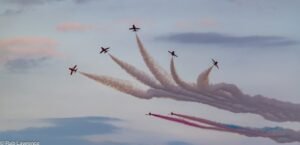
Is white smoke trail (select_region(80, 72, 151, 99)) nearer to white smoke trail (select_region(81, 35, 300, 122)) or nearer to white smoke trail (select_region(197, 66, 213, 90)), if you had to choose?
white smoke trail (select_region(81, 35, 300, 122))

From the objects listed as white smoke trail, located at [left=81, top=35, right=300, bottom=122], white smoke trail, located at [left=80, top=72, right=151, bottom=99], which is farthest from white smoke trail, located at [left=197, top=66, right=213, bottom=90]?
white smoke trail, located at [left=80, top=72, right=151, bottom=99]

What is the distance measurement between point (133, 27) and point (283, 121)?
232 inches

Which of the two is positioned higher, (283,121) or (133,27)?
(133,27)

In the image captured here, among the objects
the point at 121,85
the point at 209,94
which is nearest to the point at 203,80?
the point at 209,94

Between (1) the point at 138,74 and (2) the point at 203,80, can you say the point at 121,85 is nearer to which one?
(1) the point at 138,74

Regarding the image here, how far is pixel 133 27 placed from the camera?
22.7 meters

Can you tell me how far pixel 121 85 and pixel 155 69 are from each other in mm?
1237

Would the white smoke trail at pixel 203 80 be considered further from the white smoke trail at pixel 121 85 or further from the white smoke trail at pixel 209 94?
the white smoke trail at pixel 121 85

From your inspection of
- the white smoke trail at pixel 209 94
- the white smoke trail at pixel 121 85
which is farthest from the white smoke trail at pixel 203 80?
the white smoke trail at pixel 121 85

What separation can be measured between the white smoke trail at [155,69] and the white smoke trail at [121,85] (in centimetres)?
69

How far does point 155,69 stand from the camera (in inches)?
920

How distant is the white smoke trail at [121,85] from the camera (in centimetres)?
2294

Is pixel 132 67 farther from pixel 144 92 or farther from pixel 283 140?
pixel 283 140

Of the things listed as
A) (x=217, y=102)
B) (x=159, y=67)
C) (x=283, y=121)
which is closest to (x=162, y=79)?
(x=159, y=67)
